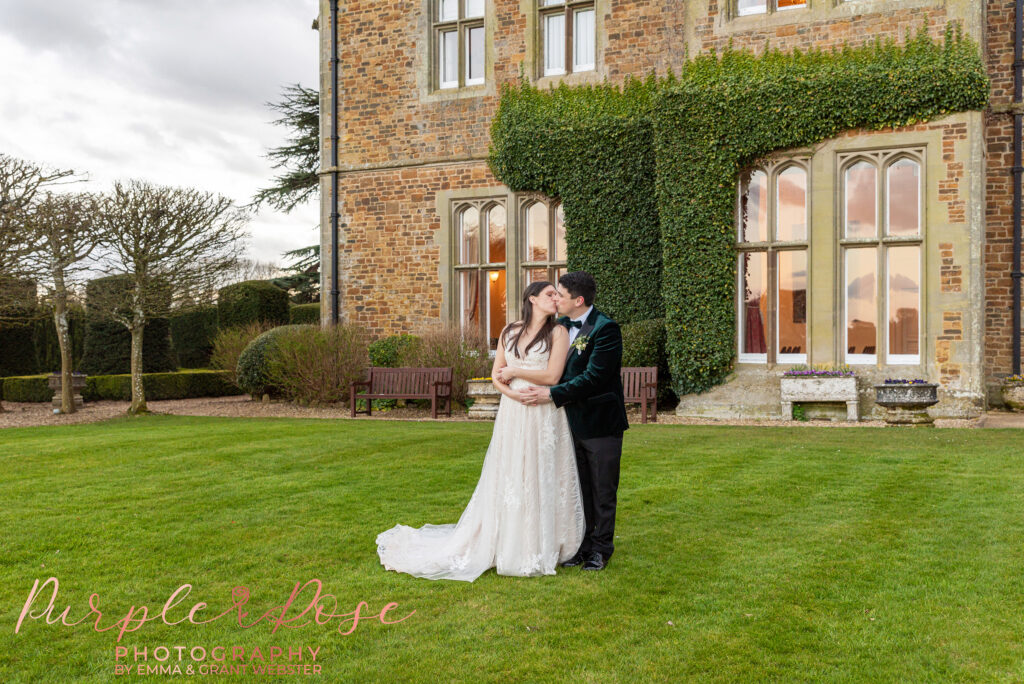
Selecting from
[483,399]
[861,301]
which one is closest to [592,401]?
[483,399]

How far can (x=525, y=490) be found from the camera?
4918 mm

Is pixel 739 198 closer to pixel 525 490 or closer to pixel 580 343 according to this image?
pixel 580 343

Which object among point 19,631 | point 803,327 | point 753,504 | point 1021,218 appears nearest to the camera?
point 19,631

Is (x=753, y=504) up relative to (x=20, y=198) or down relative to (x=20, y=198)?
down

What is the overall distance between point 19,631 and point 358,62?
1443 cm

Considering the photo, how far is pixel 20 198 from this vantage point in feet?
47.9

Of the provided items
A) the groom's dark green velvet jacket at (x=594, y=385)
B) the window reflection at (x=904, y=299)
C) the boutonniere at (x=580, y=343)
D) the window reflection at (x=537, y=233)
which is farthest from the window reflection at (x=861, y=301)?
the boutonniere at (x=580, y=343)

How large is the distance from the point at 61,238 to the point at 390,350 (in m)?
5.95

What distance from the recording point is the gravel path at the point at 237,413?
11922 millimetres

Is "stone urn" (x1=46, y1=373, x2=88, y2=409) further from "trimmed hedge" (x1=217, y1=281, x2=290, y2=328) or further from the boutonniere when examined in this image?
the boutonniere

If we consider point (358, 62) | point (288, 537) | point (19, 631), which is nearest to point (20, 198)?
point (358, 62)

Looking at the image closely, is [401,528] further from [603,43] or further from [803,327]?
[603,43]

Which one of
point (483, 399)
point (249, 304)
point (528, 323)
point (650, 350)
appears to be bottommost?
point (483, 399)

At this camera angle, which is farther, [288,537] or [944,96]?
[944,96]
